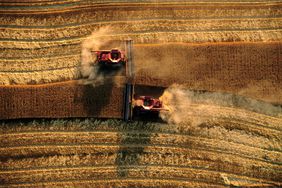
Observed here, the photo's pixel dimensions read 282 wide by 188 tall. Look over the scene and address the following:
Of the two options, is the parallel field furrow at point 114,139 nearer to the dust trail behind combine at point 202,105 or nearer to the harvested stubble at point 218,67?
the dust trail behind combine at point 202,105

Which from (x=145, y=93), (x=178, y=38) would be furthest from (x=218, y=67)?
(x=145, y=93)

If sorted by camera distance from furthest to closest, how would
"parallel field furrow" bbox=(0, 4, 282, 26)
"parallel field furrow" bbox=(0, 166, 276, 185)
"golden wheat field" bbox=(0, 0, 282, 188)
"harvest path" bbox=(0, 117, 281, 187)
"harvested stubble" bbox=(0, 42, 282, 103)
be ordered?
"parallel field furrow" bbox=(0, 4, 282, 26) < "harvested stubble" bbox=(0, 42, 282, 103) < "golden wheat field" bbox=(0, 0, 282, 188) < "harvest path" bbox=(0, 117, 281, 187) < "parallel field furrow" bbox=(0, 166, 276, 185)

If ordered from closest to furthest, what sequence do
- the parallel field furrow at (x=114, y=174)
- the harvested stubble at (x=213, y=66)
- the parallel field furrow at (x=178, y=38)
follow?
1. the parallel field furrow at (x=114, y=174)
2. the harvested stubble at (x=213, y=66)
3. the parallel field furrow at (x=178, y=38)

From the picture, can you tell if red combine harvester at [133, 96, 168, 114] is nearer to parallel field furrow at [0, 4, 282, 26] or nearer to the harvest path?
the harvest path

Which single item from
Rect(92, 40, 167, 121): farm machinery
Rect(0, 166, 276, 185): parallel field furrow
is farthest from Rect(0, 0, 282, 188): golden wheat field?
Rect(92, 40, 167, 121): farm machinery

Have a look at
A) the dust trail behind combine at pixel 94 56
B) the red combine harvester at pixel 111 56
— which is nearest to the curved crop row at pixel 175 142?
the dust trail behind combine at pixel 94 56

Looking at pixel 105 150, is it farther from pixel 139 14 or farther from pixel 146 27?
pixel 139 14

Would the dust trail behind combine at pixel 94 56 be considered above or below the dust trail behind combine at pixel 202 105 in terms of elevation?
above

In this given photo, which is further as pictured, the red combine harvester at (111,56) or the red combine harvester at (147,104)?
the red combine harvester at (111,56)
